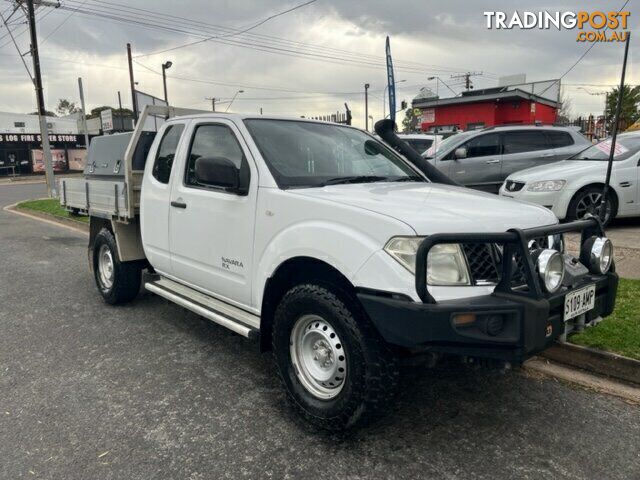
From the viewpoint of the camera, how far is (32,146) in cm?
4366

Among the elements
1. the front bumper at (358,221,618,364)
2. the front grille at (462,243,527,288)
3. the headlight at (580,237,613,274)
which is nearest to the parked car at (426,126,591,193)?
the headlight at (580,237,613,274)

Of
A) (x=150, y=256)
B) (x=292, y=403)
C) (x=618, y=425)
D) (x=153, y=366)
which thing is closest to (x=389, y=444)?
(x=292, y=403)

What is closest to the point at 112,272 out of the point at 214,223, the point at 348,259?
the point at 214,223

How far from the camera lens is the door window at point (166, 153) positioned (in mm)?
4348

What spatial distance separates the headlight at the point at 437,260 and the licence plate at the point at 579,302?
55 centimetres

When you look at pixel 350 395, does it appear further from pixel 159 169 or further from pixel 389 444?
pixel 159 169

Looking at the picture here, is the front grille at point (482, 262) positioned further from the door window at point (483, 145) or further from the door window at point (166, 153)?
the door window at point (483, 145)

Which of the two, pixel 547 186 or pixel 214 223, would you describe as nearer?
pixel 214 223

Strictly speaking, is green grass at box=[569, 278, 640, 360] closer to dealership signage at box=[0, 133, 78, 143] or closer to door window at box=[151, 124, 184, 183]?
door window at box=[151, 124, 184, 183]

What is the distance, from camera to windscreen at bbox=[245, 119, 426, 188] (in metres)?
3.41

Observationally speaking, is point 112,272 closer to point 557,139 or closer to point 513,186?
point 513,186

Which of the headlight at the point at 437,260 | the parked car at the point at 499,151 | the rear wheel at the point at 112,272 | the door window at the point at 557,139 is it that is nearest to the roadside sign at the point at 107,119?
the parked car at the point at 499,151

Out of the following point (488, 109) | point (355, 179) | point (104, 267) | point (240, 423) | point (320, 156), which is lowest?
point (240, 423)

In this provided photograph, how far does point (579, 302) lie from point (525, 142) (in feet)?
27.8
